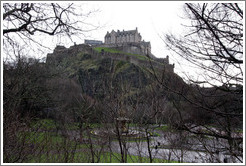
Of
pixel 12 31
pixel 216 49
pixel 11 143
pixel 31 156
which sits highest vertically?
pixel 12 31

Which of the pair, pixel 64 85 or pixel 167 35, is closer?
pixel 167 35

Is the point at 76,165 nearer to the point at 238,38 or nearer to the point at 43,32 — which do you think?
the point at 238,38

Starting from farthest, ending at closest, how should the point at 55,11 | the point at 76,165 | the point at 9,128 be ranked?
1. the point at 55,11
2. the point at 9,128
3. the point at 76,165

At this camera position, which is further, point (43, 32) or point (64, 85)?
point (64, 85)

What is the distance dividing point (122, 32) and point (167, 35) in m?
60.6

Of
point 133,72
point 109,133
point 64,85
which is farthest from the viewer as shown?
point 133,72

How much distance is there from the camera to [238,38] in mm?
2764

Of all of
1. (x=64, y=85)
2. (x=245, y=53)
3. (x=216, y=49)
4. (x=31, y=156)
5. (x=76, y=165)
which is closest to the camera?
(x=245, y=53)

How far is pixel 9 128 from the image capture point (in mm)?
3053

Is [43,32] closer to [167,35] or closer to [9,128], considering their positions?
[9,128]

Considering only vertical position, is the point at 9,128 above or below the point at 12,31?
below

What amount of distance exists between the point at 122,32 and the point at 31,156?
61.1 meters

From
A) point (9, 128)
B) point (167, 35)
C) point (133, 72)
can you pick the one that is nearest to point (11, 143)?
point (9, 128)

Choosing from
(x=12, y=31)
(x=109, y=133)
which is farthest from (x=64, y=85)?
(x=109, y=133)
